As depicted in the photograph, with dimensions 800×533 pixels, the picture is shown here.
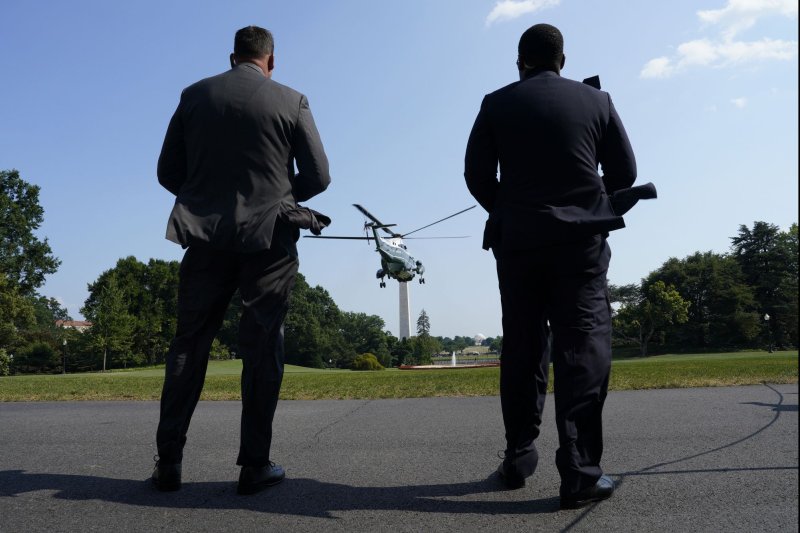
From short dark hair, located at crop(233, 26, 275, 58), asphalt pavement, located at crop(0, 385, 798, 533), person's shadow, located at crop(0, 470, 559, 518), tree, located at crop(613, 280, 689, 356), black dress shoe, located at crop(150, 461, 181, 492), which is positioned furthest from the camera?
tree, located at crop(613, 280, 689, 356)

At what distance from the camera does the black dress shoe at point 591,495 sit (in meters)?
2.27

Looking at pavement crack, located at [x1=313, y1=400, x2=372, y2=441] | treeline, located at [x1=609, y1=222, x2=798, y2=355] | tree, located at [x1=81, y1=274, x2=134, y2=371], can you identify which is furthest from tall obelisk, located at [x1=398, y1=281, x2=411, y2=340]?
pavement crack, located at [x1=313, y1=400, x2=372, y2=441]

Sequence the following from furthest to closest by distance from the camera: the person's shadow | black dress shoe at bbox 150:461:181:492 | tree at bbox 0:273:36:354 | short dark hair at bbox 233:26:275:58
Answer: tree at bbox 0:273:36:354 → short dark hair at bbox 233:26:275:58 → black dress shoe at bbox 150:461:181:492 → the person's shadow

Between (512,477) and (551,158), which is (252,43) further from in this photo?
(512,477)

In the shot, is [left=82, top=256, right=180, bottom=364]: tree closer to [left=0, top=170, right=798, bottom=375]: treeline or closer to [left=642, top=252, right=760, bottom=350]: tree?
[left=0, top=170, right=798, bottom=375]: treeline

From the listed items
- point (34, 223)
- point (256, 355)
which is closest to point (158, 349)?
point (34, 223)

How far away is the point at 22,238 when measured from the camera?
43.0 metres

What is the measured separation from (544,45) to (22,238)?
49.3 meters

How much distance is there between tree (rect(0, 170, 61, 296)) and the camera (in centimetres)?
4209

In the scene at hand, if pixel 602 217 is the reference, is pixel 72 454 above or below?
below

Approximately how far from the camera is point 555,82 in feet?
8.77

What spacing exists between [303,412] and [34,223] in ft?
155

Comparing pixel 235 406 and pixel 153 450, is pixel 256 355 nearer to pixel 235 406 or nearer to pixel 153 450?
pixel 153 450

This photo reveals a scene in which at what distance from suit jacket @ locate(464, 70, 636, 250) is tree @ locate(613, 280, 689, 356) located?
68.1m
